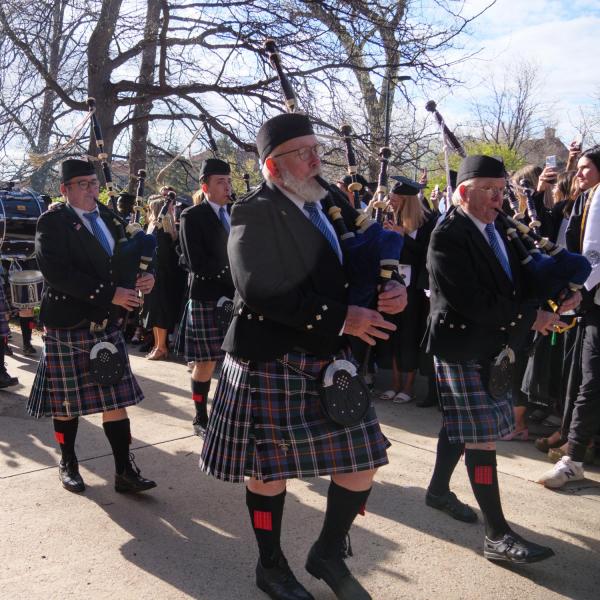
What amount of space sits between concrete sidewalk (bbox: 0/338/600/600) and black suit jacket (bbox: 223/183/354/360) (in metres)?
0.96

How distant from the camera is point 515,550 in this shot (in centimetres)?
260

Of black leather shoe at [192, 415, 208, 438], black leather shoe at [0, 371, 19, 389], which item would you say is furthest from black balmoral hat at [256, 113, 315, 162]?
black leather shoe at [0, 371, 19, 389]

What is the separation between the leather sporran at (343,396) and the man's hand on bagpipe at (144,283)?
1.38 m

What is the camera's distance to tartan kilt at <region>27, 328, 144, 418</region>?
328 cm

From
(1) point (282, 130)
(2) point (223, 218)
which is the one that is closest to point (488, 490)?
(1) point (282, 130)

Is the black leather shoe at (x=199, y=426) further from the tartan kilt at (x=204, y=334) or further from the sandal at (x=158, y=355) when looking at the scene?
the sandal at (x=158, y=355)

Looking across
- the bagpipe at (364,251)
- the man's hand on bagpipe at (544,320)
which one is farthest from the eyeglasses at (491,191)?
the bagpipe at (364,251)

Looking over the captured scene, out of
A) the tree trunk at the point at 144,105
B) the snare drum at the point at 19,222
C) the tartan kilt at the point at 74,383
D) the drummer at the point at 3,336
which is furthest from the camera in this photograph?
the tree trunk at the point at 144,105

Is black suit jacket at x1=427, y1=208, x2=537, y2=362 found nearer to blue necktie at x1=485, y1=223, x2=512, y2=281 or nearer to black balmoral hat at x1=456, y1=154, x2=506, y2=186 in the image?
blue necktie at x1=485, y1=223, x2=512, y2=281

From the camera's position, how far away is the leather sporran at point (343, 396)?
2.25m

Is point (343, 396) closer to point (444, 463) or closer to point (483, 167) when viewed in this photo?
point (444, 463)

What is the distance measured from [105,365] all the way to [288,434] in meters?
1.33

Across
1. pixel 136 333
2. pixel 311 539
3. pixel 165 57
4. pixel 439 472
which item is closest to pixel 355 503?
pixel 311 539

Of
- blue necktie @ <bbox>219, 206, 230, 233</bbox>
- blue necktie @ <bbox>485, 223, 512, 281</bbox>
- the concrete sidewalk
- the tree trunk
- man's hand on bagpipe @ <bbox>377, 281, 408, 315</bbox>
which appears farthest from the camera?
the tree trunk
